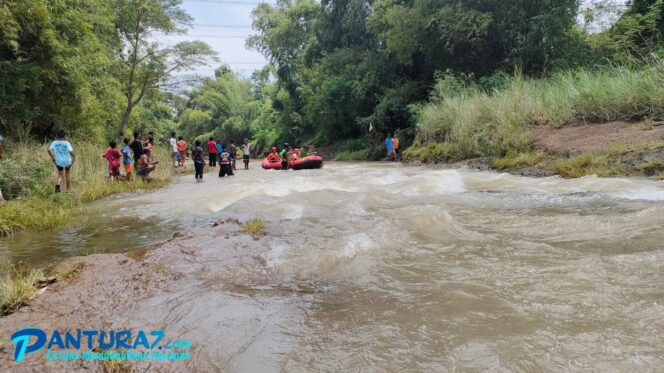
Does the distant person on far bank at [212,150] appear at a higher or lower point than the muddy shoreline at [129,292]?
higher

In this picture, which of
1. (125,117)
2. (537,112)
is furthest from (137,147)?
(125,117)

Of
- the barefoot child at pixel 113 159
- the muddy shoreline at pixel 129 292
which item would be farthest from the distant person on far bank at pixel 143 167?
the muddy shoreline at pixel 129 292

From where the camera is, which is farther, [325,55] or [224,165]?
[325,55]

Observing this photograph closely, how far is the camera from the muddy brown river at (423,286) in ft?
7.07

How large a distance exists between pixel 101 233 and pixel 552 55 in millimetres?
18428

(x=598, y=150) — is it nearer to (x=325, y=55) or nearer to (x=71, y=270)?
(x=71, y=270)

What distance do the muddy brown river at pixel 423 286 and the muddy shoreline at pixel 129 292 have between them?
35mm

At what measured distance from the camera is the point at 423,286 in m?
3.04

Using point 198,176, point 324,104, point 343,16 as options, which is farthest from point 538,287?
point 343,16

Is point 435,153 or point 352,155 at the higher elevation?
point 435,153

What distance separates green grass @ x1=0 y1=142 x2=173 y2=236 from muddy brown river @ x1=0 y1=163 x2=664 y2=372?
0.47m

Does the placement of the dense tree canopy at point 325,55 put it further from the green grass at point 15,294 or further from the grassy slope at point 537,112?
the green grass at point 15,294

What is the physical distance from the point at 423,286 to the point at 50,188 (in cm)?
820

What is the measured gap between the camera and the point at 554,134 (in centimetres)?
1049
